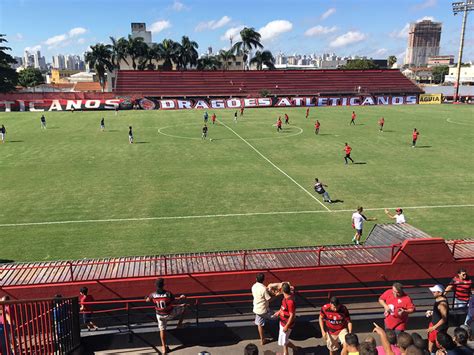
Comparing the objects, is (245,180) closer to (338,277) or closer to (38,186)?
(38,186)

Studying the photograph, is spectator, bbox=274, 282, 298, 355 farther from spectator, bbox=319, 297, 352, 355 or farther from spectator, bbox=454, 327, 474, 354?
spectator, bbox=454, 327, 474, 354

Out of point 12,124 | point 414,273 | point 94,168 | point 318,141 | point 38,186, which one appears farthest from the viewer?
point 12,124

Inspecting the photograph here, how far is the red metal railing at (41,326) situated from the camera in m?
6.75

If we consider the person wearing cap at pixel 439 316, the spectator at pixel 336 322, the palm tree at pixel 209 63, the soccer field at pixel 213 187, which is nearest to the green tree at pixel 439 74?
the palm tree at pixel 209 63

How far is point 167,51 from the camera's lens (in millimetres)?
98562

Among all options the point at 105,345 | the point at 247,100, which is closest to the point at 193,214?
the point at 105,345

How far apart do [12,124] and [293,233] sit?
42.0 m

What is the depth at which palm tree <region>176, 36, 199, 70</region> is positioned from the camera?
9950 centimetres

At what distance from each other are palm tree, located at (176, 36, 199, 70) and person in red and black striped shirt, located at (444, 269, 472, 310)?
3833 inches

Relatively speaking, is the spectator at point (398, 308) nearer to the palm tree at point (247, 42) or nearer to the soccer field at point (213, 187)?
the soccer field at point (213, 187)

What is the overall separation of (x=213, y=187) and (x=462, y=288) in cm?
1542

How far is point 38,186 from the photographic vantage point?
2302 cm

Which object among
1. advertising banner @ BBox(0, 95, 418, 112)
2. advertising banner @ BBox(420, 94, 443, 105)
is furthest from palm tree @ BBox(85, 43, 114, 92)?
advertising banner @ BBox(420, 94, 443, 105)

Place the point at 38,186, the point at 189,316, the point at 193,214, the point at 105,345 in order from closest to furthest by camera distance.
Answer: the point at 105,345
the point at 189,316
the point at 193,214
the point at 38,186
